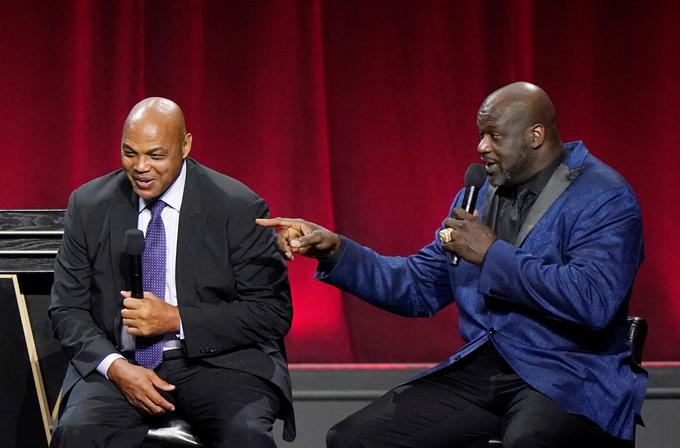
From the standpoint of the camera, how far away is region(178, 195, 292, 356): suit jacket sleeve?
3.18 metres

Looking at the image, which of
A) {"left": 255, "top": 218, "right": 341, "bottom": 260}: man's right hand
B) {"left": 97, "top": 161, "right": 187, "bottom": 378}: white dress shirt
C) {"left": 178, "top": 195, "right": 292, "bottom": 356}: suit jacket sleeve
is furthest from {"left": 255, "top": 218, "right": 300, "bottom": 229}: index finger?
{"left": 97, "top": 161, "right": 187, "bottom": 378}: white dress shirt

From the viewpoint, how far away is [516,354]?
10.0 ft

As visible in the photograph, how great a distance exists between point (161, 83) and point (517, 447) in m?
2.39

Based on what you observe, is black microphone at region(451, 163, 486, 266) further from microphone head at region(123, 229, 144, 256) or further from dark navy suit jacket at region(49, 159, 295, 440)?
microphone head at region(123, 229, 144, 256)

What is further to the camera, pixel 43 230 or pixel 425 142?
pixel 425 142

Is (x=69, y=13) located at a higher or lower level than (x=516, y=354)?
higher

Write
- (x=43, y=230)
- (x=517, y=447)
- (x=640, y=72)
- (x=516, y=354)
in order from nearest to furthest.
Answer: (x=517, y=447) → (x=516, y=354) → (x=43, y=230) → (x=640, y=72)

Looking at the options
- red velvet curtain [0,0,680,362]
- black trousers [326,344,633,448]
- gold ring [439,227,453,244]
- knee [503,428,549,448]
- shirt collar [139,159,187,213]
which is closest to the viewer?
knee [503,428,549,448]

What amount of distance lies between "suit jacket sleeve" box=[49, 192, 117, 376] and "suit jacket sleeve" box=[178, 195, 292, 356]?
272 mm

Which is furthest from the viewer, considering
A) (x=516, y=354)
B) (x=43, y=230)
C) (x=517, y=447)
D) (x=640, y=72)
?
(x=640, y=72)

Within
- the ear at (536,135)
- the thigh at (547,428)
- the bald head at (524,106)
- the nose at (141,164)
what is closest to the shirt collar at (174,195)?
the nose at (141,164)

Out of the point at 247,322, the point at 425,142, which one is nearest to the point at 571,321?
the point at 247,322

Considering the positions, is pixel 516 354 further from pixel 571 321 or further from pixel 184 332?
pixel 184 332

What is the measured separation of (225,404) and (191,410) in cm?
12
